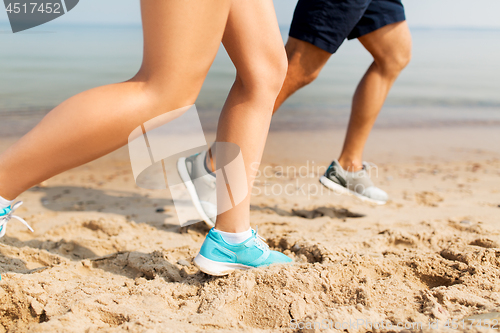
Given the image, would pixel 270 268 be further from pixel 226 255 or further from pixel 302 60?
pixel 302 60

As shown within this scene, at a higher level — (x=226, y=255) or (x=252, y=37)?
(x=252, y=37)

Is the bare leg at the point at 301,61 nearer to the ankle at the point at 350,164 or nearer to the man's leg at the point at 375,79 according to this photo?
the man's leg at the point at 375,79

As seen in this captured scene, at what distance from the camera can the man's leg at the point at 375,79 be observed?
233 centimetres

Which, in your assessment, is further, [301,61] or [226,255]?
[301,61]

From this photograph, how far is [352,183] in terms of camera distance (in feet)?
8.13

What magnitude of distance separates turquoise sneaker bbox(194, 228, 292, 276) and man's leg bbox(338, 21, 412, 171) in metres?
1.30

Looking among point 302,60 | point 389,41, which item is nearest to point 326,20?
point 302,60

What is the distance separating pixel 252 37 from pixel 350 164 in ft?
4.95

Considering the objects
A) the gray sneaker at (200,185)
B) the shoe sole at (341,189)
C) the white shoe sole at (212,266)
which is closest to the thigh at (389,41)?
the shoe sole at (341,189)

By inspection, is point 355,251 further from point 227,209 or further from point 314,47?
point 314,47

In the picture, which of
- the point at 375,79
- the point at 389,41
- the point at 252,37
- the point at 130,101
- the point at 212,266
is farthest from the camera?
the point at 375,79

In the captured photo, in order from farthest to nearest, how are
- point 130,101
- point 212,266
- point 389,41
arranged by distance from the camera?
point 389,41 → point 212,266 → point 130,101

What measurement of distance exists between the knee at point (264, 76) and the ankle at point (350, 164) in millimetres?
1338

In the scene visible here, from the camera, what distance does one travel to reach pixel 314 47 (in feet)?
7.00
